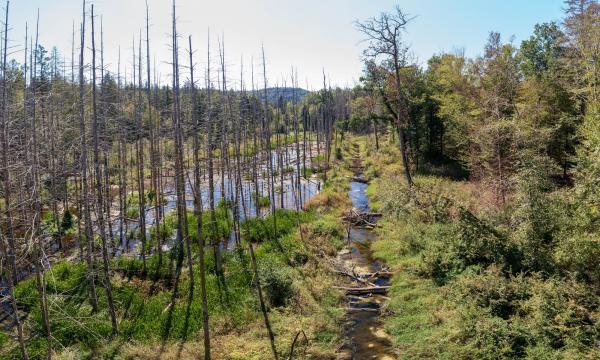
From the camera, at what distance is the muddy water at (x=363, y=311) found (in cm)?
1283

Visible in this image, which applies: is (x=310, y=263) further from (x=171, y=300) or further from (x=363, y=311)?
(x=171, y=300)

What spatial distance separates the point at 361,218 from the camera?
27500 millimetres

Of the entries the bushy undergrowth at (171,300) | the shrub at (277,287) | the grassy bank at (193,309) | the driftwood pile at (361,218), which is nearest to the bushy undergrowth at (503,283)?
the grassy bank at (193,309)

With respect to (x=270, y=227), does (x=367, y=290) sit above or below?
below

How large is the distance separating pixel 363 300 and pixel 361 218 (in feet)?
37.3

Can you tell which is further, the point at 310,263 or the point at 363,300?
the point at 310,263

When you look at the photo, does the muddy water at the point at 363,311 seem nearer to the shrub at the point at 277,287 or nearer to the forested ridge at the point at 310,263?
the forested ridge at the point at 310,263

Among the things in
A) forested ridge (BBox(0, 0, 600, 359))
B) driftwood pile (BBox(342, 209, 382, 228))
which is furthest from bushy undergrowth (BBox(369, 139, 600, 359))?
driftwood pile (BBox(342, 209, 382, 228))

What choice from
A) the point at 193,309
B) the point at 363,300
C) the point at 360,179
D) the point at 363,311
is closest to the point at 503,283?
the point at 363,311

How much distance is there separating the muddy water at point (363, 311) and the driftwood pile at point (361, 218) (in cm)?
181

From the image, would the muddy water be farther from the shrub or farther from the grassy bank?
the shrub

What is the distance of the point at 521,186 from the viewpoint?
14.9m

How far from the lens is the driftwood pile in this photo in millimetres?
27092

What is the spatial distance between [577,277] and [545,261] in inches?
52.0
